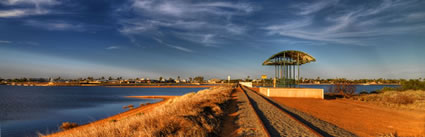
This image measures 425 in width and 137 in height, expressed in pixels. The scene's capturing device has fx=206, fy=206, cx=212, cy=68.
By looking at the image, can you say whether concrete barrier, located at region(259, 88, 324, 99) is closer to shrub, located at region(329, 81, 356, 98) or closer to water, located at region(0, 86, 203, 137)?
shrub, located at region(329, 81, 356, 98)

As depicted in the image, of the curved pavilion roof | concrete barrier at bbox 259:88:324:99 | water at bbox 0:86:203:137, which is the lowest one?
water at bbox 0:86:203:137

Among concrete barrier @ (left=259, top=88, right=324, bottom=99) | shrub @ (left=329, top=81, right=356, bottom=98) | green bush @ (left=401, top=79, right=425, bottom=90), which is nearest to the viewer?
concrete barrier @ (left=259, top=88, right=324, bottom=99)

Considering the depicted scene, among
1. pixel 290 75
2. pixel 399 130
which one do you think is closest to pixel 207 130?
pixel 399 130

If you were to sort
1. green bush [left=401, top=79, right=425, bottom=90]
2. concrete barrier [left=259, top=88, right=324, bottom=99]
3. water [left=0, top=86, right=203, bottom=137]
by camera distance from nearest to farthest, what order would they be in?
1. water [left=0, top=86, right=203, bottom=137]
2. concrete barrier [left=259, top=88, right=324, bottom=99]
3. green bush [left=401, top=79, right=425, bottom=90]

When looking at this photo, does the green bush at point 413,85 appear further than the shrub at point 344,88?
Yes

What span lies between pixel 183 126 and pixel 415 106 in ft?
67.3

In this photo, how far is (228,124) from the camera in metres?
9.02

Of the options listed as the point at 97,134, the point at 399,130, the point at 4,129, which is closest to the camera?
the point at 97,134

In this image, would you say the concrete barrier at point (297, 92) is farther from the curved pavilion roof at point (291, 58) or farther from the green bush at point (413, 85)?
the green bush at point (413, 85)

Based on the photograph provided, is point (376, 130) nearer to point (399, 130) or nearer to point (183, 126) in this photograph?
point (399, 130)

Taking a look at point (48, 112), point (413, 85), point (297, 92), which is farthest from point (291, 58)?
point (48, 112)

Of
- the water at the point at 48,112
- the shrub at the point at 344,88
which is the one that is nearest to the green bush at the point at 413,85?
the shrub at the point at 344,88

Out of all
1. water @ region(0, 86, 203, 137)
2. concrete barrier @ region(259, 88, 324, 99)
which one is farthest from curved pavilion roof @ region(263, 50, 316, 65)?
water @ region(0, 86, 203, 137)

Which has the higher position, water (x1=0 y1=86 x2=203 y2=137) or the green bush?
the green bush
